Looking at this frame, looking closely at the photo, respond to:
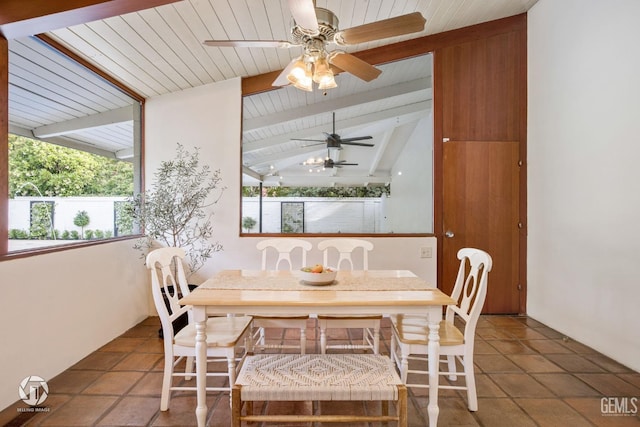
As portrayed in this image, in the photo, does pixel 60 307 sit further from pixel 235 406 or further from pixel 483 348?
pixel 483 348

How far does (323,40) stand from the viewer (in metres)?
→ 2.01

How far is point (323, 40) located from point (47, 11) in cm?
159

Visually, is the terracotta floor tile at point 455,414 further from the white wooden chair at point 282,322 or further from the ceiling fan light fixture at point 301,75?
the ceiling fan light fixture at point 301,75

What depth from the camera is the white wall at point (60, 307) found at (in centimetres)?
200

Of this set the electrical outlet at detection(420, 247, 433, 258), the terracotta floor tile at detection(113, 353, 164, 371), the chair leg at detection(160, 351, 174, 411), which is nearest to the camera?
the chair leg at detection(160, 351, 174, 411)

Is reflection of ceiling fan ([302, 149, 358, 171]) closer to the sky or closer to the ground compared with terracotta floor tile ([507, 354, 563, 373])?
closer to the sky

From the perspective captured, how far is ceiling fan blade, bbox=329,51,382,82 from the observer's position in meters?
2.17

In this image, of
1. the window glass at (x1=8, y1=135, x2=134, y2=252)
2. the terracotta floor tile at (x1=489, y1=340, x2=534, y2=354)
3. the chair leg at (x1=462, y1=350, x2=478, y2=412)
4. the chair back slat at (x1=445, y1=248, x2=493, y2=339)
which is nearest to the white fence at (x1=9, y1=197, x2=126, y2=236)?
the window glass at (x1=8, y1=135, x2=134, y2=252)

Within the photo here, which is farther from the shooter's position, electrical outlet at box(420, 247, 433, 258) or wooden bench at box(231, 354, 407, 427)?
electrical outlet at box(420, 247, 433, 258)

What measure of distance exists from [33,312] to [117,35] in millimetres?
2061

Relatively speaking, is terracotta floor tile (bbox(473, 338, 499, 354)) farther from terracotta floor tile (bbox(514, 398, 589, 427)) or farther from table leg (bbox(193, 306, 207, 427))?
table leg (bbox(193, 306, 207, 427))

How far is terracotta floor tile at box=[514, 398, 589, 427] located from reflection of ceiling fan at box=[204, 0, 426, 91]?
2.36 meters

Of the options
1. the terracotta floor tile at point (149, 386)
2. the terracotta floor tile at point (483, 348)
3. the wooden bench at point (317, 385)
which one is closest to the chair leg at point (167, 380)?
the terracotta floor tile at point (149, 386)

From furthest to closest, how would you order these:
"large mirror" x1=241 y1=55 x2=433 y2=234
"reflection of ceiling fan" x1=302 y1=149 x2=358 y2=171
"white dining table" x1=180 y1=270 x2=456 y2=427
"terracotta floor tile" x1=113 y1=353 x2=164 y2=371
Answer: "reflection of ceiling fan" x1=302 y1=149 x2=358 y2=171
"large mirror" x1=241 y1=55 x2=433 y2=234
"terracotta floor tile" x1=113 y1=353 x2=164 y2=371
"white dining table" x1=180 y1=270 x2=456 y2=427
